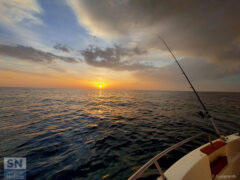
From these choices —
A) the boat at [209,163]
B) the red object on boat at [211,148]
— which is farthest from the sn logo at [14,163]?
the red object on boat at [211,148]

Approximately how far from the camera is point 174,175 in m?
1.92

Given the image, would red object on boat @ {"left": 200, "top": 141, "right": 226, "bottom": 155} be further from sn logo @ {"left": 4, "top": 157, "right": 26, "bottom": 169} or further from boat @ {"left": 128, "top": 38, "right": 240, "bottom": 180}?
sn logo @ {"left": 4, "top": 157, "right": 26, "bottom": 169}

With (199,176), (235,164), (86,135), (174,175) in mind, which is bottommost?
(86,135)

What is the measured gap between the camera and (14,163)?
142 inches

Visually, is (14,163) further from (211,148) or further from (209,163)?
(211,148)

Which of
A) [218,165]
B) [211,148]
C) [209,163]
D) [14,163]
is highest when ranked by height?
[211,148]

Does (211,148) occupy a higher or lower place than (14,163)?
higher

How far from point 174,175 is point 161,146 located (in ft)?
9.87

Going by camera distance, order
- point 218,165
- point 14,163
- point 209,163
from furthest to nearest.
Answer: point 14,163 < point 218,165 < point 209,163

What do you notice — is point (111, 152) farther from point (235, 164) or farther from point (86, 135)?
point (235, 164)

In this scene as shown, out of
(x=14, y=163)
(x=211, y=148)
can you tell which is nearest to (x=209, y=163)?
(x=211, y=148)

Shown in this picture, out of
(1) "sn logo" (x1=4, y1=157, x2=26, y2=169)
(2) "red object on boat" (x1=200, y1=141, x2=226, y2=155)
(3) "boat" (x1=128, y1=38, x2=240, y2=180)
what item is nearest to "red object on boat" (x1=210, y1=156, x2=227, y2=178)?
(3) "boat" (x1=128, y1=38, x2=240, y2=180)

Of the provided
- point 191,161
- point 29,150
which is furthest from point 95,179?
point 29,150

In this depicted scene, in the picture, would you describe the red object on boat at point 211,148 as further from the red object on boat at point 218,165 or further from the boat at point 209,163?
the red object on boat at point 218,165
